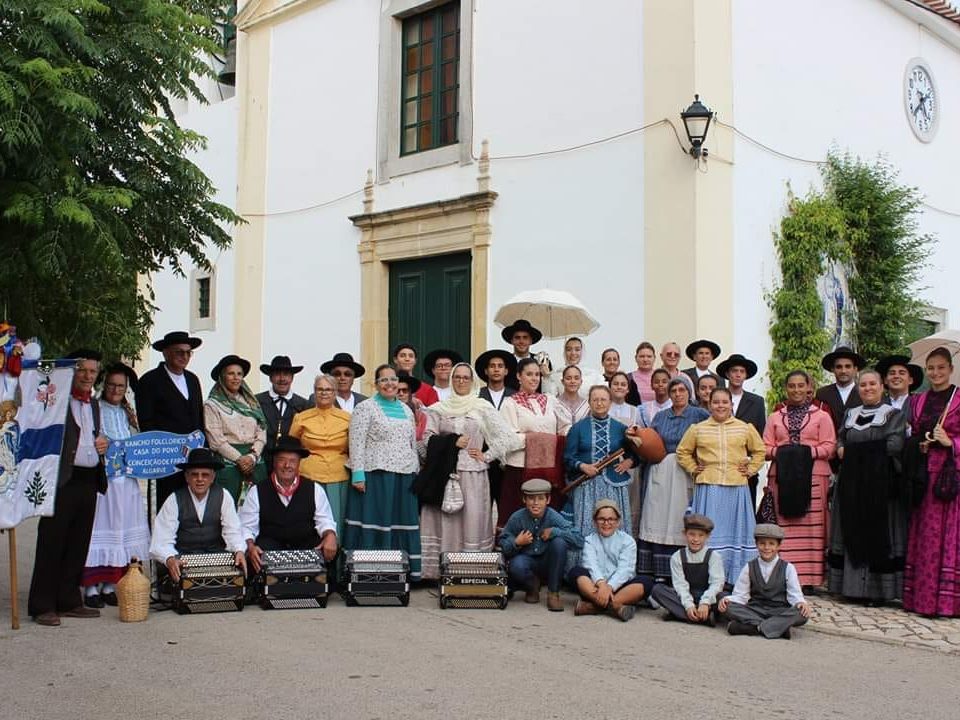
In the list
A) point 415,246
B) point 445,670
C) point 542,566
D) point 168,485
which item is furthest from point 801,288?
point 445,670

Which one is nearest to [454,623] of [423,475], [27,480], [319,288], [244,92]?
[423,475]

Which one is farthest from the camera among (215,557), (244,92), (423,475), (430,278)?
(244,92)

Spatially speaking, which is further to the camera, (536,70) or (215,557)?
(536,70)

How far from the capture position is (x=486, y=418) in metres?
8.74

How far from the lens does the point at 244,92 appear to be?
17.8 m

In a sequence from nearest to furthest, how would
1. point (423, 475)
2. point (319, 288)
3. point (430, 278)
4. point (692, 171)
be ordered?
point (423, 475) < point (692, 171) < point (430, 278) < point (319, 288)

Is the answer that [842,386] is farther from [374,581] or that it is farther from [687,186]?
[374,581]

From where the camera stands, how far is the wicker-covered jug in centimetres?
728

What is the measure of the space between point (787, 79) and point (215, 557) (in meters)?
9.22

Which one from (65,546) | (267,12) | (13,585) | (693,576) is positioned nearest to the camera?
(13,585)

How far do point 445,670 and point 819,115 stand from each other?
10.2 m

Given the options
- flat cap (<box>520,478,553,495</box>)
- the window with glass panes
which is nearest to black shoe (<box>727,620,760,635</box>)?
flat cap (<box>520,478,553,495</box>)

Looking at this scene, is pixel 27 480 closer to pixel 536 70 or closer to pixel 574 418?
pixel 574 418

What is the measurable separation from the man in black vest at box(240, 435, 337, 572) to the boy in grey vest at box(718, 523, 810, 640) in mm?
2893
